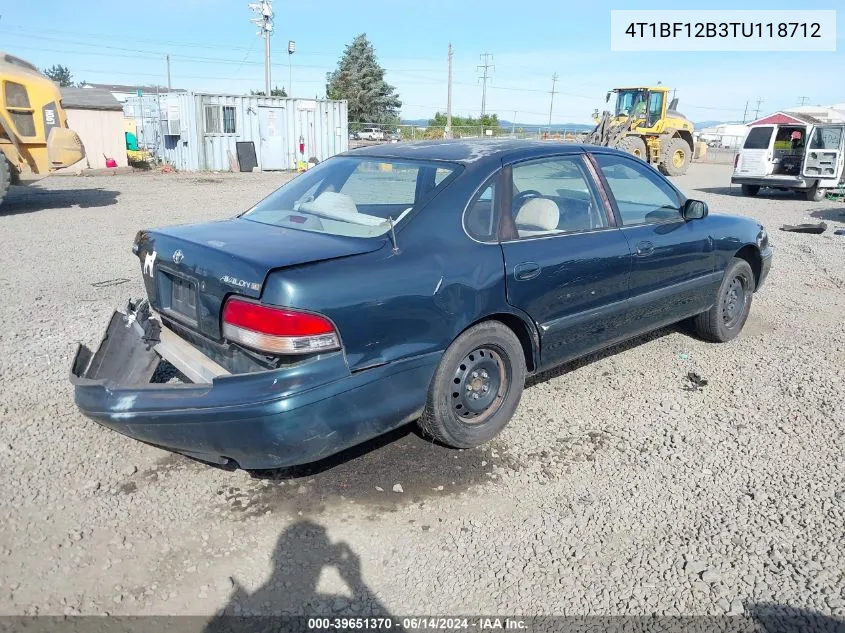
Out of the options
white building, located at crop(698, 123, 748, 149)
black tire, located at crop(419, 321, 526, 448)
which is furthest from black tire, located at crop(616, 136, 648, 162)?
white building, located at crop(698, 123, 748, 149)

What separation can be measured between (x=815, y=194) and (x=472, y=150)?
54.3 ft

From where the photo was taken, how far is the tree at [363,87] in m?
62.3

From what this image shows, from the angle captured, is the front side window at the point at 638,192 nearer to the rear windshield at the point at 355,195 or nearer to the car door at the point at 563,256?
the car door at the point at 563,256

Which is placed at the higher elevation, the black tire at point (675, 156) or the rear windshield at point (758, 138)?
the rear windshield at point (758, 138)

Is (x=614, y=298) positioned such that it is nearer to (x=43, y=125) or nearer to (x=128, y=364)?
(x=128, y=364)

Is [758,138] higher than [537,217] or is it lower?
higher

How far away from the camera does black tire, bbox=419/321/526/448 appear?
11.1 feet

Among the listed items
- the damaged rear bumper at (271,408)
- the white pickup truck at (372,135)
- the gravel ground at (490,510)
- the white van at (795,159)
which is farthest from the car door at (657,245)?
the white pickup truck at (372,135)

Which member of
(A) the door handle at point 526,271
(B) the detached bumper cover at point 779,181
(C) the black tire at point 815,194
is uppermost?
(A) the door handle at point 526,271

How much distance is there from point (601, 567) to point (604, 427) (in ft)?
4.42

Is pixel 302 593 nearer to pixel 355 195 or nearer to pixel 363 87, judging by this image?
pixel 355 195

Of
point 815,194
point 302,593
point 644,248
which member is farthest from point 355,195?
point 815,194

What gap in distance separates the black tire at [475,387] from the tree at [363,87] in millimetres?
60950

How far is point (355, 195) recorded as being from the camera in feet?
13.0
